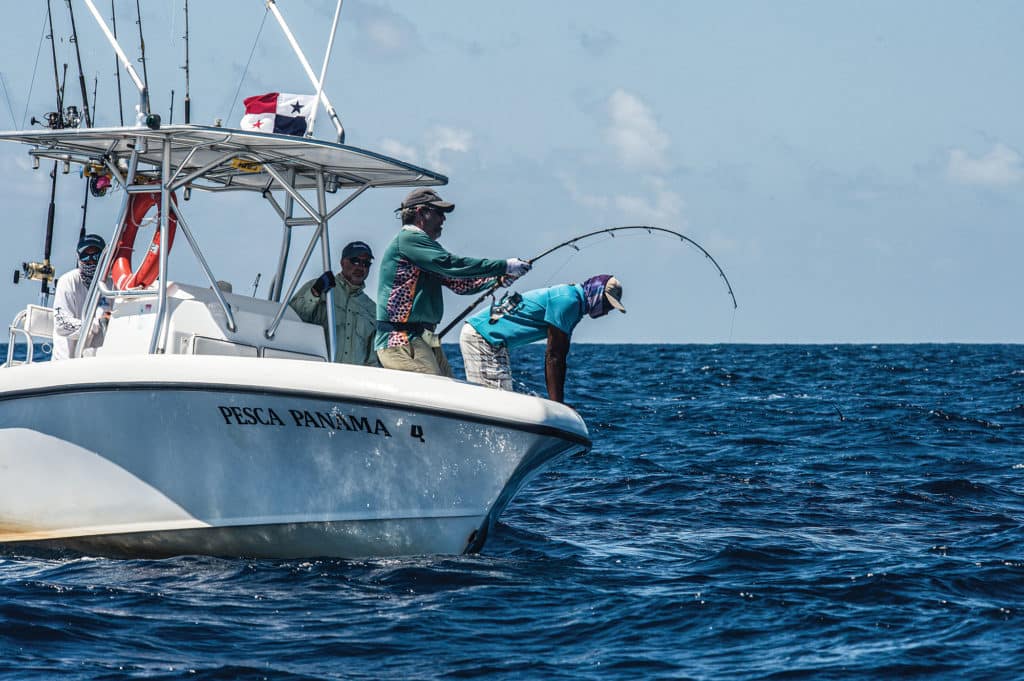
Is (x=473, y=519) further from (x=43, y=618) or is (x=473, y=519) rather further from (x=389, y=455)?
(x=43, y=618)

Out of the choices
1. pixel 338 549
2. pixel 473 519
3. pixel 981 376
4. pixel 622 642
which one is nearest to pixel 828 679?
pixel 622 642

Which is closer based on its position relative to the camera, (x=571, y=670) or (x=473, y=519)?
(x=571, y=670)

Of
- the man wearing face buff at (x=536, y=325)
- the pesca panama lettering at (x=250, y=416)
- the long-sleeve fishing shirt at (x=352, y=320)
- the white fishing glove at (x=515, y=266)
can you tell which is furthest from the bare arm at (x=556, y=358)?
the pesca panama lettering at (x=250, y=416)

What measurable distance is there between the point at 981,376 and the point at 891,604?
26.6m

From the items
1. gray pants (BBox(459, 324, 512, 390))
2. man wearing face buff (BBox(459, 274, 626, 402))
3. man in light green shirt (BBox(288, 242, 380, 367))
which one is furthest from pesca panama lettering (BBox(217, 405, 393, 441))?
man in light green shirt (BBox(288, 242, 380, 367))

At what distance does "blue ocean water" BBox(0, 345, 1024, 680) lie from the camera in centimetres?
612

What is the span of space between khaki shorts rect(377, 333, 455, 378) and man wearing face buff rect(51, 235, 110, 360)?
192cm

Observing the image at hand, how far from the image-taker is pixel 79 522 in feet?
27.3

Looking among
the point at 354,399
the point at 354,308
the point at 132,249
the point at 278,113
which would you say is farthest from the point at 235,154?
the point at 354,399

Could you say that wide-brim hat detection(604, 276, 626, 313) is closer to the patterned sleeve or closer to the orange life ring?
the patterned sleeve

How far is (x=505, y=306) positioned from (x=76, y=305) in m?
3.08

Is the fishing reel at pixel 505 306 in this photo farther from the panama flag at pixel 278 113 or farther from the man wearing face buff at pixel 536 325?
the panama flag at pixel 278 113

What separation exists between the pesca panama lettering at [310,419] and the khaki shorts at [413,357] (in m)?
0.58

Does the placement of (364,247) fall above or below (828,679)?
above
